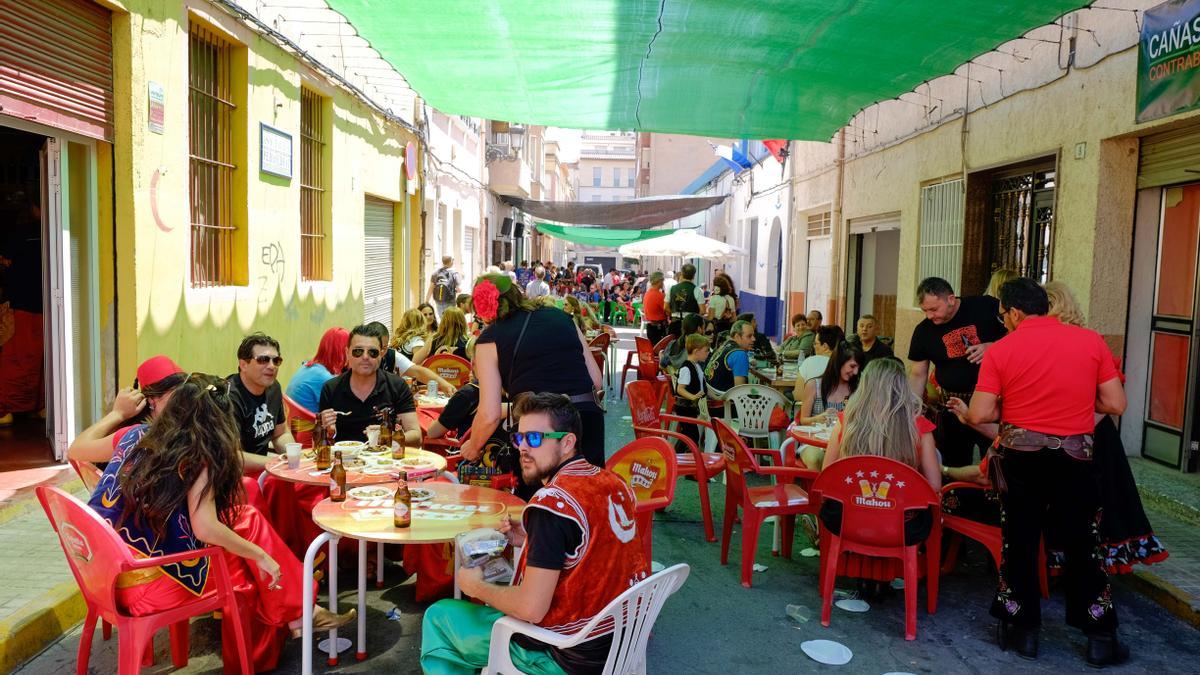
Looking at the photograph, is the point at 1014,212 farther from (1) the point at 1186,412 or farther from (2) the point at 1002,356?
(2) the point at 1002,356

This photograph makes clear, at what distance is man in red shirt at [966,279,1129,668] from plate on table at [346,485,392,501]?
2.79 metres

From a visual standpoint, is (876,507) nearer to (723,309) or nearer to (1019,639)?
(1019,639)

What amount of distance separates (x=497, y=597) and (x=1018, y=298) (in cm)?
282

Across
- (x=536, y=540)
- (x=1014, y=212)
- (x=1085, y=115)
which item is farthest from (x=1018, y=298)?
(x=1014, y=212)

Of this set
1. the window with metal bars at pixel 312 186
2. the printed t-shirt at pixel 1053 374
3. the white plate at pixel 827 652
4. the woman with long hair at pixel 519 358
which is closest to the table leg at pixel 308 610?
the woman with long hair at pixel 519 358

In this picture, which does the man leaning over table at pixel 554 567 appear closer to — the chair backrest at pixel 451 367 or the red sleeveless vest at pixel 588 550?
the red sleeveless vest at pixel 588 550

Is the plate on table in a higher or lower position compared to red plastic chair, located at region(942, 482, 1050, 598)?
higher

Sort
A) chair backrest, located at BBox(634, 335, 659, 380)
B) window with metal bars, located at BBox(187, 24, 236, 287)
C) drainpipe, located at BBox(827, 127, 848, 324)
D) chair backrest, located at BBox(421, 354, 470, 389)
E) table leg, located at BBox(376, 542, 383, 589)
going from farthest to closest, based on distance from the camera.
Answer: drainpipe, located at BBox(827, 127, 848, 324)
chair backrest, located at BBox(634, 335, 659, 380)
chair backrest, located at BBox(421, 354, 470, 389)
window with metal bars, located at BBox(187, 24, 236, 287)
table leg, located at BBox(376, 542, 383, 589)

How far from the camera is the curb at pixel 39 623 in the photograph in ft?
12.3

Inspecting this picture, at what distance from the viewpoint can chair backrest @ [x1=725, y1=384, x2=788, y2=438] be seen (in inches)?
279

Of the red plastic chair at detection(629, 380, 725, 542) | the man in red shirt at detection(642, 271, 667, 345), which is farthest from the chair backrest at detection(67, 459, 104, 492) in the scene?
the man in red shirt at detection(642, 271, 667, 345)

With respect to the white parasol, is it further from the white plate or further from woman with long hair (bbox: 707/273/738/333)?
the white plate

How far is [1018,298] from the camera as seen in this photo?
13.6 ft

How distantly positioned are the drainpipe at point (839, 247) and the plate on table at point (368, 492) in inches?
462
